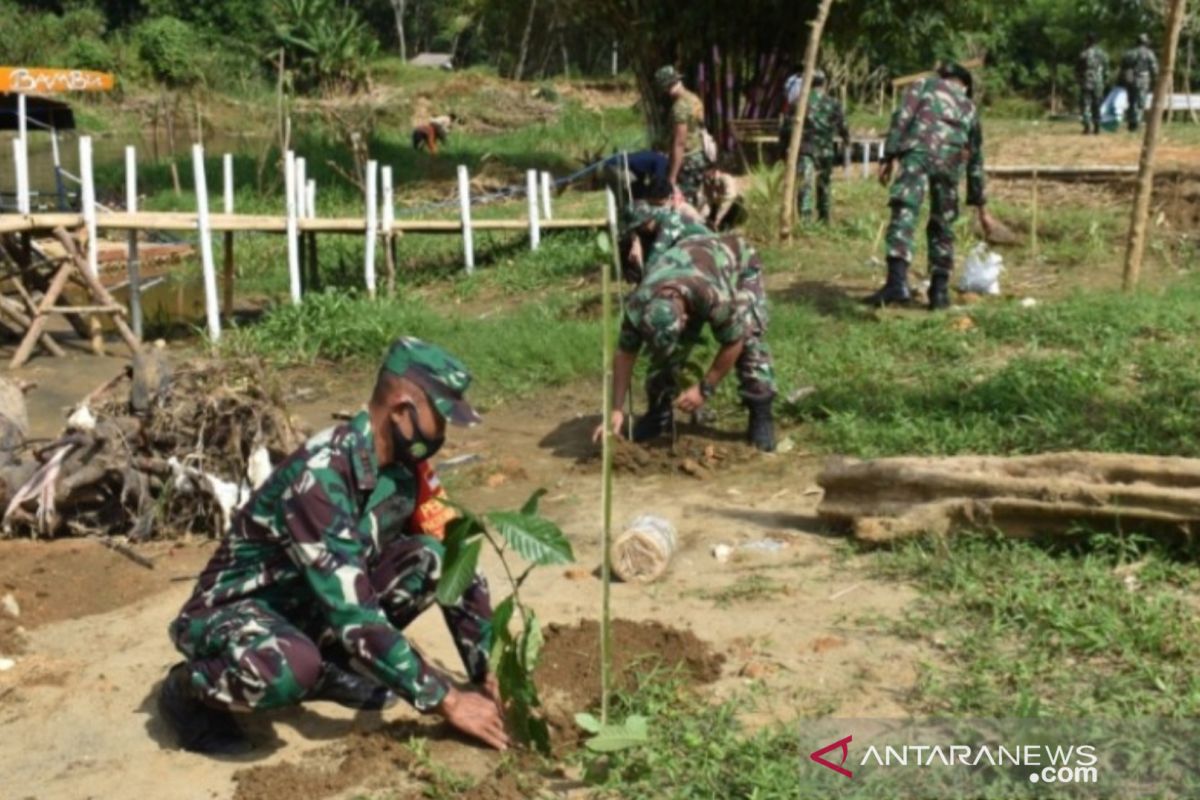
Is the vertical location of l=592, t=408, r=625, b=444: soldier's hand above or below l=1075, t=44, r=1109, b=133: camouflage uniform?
below

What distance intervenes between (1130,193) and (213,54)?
30.3 meters

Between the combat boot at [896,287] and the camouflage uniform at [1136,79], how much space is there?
1467 cm

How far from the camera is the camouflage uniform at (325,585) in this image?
3951 millimetres

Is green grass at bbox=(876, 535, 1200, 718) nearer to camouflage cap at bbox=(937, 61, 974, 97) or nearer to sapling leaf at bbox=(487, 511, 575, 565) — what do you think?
sapling leaf at bbox=(487, 511, 575, 565)

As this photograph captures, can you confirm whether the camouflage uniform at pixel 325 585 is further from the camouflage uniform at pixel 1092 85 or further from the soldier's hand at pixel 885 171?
the camouflage uniform at pixel 1092 85

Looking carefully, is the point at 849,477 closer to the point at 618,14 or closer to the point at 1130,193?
the point at 1130,193

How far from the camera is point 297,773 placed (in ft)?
13.6

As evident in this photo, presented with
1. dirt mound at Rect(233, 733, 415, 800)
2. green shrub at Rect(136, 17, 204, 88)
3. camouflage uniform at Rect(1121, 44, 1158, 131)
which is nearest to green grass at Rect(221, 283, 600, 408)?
dirt mound at Rect(233, 733, 415, 800)

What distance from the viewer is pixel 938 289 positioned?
9836 millimetres

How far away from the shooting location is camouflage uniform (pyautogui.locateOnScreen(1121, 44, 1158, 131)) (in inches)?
920

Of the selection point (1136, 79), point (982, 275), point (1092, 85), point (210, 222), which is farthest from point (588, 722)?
point (1136, 79)

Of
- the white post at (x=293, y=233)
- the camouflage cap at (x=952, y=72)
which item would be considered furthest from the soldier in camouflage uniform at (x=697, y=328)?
the white post at (x=293, y=233)

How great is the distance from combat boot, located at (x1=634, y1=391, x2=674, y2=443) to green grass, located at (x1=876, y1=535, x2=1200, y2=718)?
2263 millimetres

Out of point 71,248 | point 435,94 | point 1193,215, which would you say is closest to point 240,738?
point 71,248
